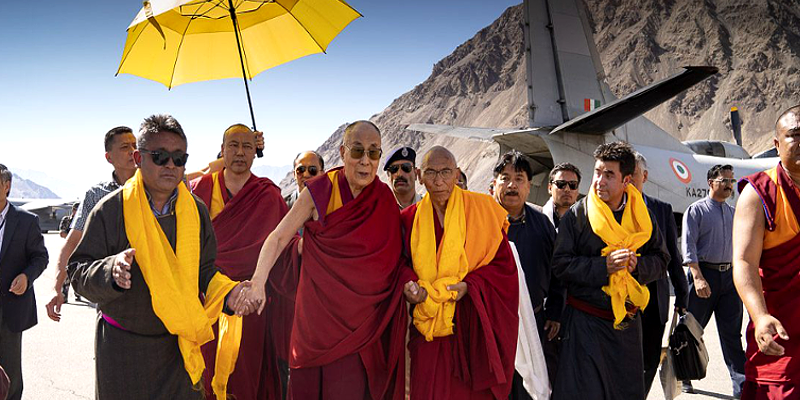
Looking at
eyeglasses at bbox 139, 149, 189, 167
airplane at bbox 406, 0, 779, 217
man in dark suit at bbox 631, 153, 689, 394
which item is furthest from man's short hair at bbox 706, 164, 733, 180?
eyeglasses at bbox 139, 149, 189, 167

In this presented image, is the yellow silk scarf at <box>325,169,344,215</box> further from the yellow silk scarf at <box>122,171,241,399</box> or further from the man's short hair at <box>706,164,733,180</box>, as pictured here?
the man's short hair at <box>706,164,733,180</box>

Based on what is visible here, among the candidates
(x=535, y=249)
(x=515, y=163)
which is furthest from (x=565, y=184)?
(x=535, y=249)

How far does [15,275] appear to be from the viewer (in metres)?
3.88

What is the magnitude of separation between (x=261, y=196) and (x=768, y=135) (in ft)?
158

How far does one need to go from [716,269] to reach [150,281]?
5.00 meters

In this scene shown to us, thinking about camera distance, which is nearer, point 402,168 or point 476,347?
point 476,347

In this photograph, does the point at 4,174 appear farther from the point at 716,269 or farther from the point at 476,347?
the point at 716,269

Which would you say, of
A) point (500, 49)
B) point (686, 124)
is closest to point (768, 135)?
point (686, 124)

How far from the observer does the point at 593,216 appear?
11.5 feet

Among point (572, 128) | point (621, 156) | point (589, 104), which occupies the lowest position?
point (621, 156)

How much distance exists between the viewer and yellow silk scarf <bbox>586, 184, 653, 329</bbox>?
3.39 meters

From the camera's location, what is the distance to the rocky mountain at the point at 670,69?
154ft

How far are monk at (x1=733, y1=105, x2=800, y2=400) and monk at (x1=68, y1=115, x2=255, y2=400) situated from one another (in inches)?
94.5

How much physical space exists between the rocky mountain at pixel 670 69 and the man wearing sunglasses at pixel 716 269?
4214 cm
